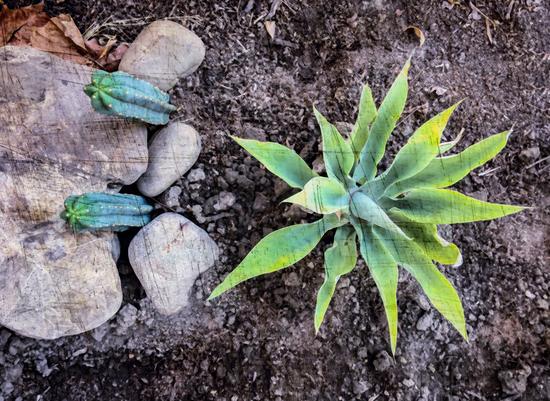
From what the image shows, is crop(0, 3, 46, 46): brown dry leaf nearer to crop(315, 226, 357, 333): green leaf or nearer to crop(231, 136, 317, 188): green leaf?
crop(231, 136, 317, 188): green leaf

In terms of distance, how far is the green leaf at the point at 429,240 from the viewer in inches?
48.2

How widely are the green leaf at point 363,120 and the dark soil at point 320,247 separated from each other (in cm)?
27

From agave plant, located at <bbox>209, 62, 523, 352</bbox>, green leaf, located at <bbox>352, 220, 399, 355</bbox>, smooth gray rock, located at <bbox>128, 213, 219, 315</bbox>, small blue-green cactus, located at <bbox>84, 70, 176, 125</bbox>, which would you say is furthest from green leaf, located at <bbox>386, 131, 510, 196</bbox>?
small blue-green cactus, located at <bbox>84, 70, 176, 125</bbox>

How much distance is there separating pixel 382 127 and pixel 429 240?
32cm

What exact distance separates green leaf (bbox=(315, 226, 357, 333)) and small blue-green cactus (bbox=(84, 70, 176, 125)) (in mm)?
644

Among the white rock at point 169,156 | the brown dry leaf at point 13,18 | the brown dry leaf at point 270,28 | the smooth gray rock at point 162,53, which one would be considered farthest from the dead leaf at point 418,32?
the brown dry leaf at point 13,18

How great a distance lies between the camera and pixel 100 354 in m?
1.61

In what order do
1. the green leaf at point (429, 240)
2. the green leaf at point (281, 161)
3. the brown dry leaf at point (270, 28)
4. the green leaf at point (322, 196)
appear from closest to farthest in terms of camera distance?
the green leaf at point (322, 196) → the green leaf at point (429, 240) → the green leaf at point (281, 161) → the brown dry leaf at point (270, 28)

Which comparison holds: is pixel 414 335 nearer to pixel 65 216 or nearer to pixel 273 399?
pixel 273 399

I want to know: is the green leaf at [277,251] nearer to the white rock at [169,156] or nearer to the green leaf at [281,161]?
the green leaf at [281,161]

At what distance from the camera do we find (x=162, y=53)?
163 centimetres

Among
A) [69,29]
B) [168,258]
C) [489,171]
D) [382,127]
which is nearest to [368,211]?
[382,127]

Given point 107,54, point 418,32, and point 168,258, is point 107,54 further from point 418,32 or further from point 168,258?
point 418,32

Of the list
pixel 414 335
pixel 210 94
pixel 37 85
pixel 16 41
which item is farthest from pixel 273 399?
pixel 16 41
